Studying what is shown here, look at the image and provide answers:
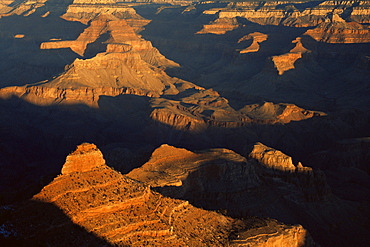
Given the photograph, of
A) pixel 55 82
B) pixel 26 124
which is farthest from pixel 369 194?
pixel 55 82

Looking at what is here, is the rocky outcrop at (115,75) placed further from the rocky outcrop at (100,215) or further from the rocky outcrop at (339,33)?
the rocky outcrop at (100,215)

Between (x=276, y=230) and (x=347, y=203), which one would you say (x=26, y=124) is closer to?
(x=347, y=203)

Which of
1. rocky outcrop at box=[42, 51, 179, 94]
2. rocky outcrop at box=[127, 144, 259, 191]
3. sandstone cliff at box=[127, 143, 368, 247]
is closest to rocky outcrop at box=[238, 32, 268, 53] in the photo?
rocky outcrop at box=[42, 51, 179, 94]

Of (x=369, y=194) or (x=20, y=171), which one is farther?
(x=20, y=171)

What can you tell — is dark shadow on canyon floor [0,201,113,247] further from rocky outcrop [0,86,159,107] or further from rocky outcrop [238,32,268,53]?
rocky outcrop [238,32,268,53]

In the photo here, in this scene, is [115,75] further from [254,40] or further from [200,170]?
[200,170]

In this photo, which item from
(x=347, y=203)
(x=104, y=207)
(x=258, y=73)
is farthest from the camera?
(x=258, y=73)
